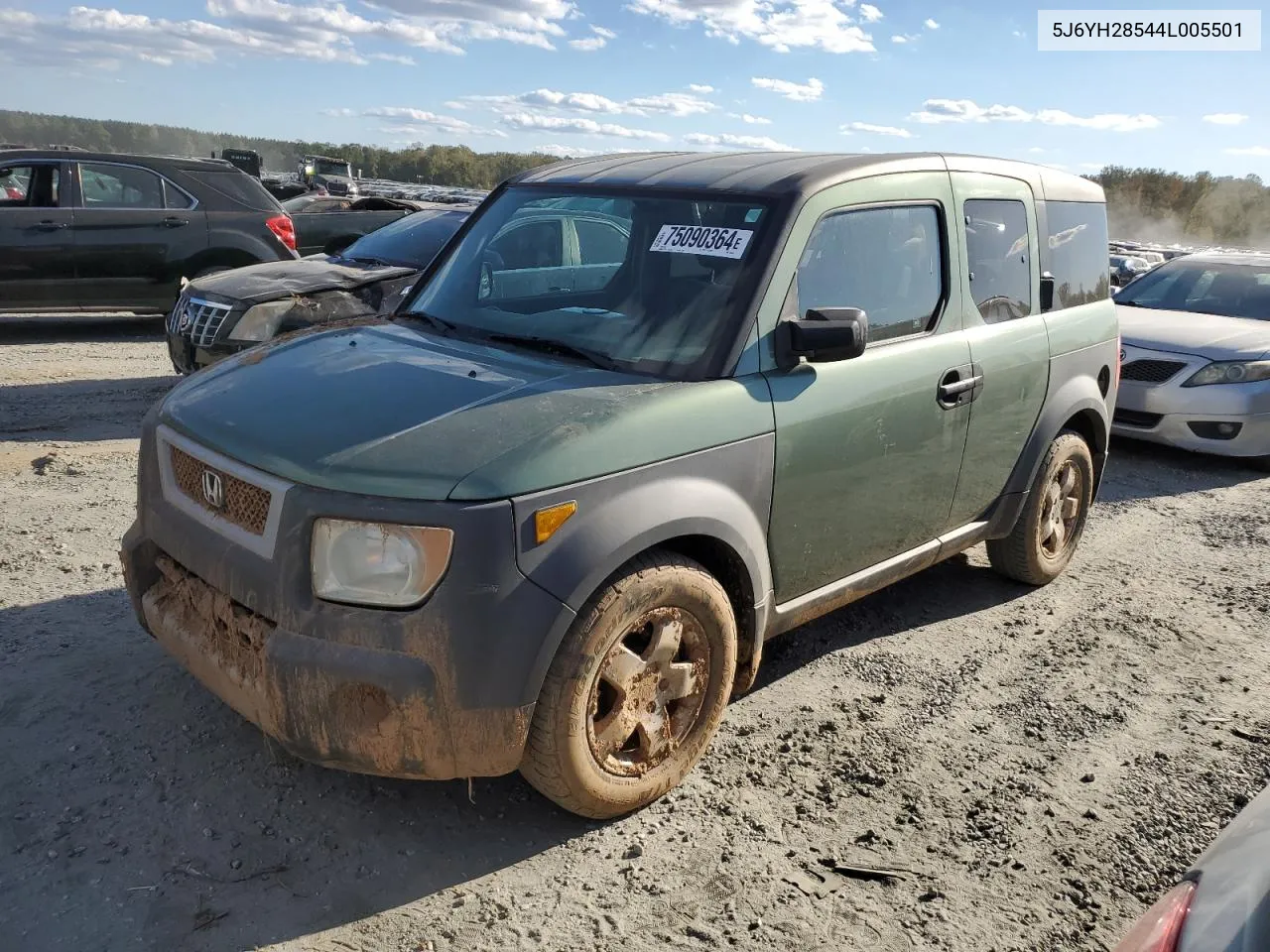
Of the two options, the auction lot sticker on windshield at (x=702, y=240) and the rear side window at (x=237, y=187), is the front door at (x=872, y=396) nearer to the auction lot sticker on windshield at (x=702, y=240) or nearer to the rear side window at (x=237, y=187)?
the auction lot sticker on windshield at (x=702, y=240)

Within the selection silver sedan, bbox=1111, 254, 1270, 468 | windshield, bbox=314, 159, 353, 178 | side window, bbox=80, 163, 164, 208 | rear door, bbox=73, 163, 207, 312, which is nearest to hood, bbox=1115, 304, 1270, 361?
silver sedan, bbox=1111, 254, 1270, 468

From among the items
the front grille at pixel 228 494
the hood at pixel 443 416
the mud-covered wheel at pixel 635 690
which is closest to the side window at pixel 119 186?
the hood at pixel 443 416

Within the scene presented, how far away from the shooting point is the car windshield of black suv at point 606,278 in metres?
3.42

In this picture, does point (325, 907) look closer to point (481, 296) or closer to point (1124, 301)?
point (481, 296)

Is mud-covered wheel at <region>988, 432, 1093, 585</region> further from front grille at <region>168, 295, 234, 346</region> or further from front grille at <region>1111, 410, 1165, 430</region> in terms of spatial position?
front grille at <region>168, 295, 234, 346</region>

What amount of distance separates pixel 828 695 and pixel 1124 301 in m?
7.26

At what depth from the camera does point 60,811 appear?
3008 mm

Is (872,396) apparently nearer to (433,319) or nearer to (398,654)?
(433,319)

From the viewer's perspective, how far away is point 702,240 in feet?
11.7

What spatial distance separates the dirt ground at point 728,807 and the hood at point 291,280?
279 cm

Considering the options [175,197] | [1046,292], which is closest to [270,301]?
[175,197]

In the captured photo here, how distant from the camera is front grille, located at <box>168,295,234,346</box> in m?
7.12

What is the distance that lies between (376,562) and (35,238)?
9323 millimetres

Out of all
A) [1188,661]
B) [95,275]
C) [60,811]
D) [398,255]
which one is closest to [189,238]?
[95,275]
